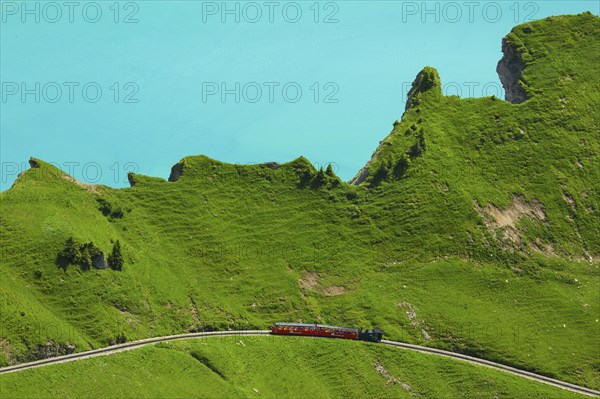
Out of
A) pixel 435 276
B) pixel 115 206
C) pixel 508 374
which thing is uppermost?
pixel 115 206

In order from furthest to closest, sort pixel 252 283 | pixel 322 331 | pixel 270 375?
pixel 252 283, pixel 322 331, pixel 270 375

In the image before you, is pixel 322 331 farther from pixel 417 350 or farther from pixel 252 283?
pixel 252 283

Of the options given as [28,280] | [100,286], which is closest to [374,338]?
[100,286]

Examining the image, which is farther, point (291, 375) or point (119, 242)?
point (119, 242)

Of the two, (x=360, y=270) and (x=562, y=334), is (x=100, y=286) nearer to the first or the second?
(x=360, y=270)

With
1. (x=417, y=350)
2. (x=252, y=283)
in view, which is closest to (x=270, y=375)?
(x=252, y=283)

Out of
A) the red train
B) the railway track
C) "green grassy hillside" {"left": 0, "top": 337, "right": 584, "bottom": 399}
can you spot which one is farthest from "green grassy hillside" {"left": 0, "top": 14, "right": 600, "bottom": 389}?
"green grassy hillside" {"left": 0, "top": 337, "right": 584, "bottom": 399}

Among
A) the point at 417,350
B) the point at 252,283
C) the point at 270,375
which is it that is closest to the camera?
the point at 270,375

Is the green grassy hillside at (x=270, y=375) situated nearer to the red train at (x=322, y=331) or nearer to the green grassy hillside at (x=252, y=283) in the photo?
the red train at (x=322, y=331)
